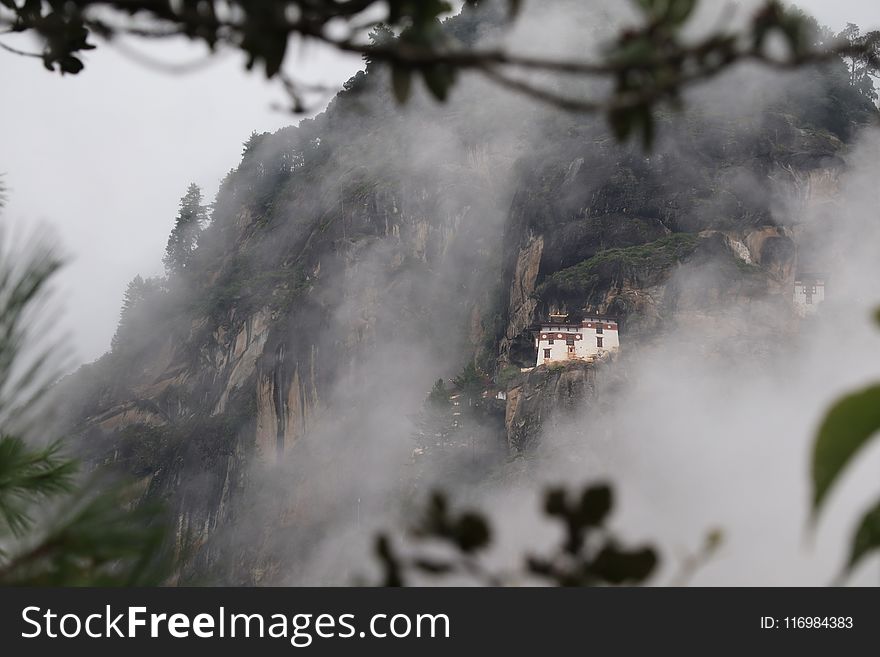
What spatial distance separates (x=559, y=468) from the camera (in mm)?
24891

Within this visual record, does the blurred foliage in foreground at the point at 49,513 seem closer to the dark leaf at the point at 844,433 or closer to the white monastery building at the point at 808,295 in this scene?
the dark leaf at the point at 844,433

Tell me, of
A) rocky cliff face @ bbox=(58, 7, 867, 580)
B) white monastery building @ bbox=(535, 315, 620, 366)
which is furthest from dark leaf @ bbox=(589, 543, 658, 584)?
white monastery building @ bbox=(535, 315, 620, 366)

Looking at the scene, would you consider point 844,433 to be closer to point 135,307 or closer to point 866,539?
point 866,539

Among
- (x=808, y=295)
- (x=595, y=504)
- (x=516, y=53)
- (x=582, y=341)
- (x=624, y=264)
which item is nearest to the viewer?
(x=595, y=504)

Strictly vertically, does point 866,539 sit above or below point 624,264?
below

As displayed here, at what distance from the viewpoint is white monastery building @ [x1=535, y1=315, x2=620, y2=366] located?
26.8 meters

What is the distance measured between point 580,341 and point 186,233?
2680 centimetres

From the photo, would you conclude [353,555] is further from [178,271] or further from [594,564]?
[594,564]

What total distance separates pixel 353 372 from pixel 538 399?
1026cm

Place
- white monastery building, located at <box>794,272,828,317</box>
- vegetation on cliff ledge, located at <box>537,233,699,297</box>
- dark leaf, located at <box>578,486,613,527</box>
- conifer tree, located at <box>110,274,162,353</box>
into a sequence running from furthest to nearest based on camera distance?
conifer tree, located at <box>110,274,162,353</box>, white monastery building, located at <box>794,272,828,317</box>, vegetation on cliff ledge, located at <box>537,233,699,297</box>, dark leaf, located at <box>578,486,613,527</box>

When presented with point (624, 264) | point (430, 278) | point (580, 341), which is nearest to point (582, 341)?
point (580, 341)

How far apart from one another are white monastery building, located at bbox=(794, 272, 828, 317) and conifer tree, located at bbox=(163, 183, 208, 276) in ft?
99.1

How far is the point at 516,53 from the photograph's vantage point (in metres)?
0.97

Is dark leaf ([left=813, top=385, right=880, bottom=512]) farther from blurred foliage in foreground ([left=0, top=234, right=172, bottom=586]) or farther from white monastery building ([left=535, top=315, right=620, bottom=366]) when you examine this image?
white monastery building ([left=535, top=315, right=620, bottom=366])
